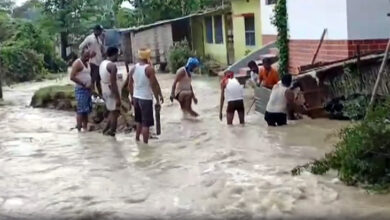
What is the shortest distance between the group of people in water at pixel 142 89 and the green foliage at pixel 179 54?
14.5m

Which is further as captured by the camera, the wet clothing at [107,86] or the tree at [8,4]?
the tree at [8,4]

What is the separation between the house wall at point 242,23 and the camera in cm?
2388

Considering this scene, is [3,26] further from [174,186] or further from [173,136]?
[174,186]

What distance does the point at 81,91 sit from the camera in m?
11.8

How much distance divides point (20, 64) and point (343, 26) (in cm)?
2072

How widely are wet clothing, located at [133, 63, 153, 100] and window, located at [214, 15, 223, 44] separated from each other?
18608 mm

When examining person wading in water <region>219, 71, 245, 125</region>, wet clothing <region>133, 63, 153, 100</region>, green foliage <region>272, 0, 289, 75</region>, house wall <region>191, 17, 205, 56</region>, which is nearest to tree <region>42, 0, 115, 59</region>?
house wall <region>191, 17, 205, 56</region>

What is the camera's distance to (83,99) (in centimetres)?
1191

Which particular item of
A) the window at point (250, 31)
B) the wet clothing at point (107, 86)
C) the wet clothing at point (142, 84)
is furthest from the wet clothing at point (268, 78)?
the window at point (250, 31)

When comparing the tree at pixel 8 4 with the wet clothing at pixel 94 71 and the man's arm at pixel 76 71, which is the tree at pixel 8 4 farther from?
the man's arm at pixel 76 71

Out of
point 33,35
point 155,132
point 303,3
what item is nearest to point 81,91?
point 155,132

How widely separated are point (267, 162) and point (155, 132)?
3.68 m

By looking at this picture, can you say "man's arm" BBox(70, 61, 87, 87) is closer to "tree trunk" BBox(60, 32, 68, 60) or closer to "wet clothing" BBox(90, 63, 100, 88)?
"wet clothing" BBox(90, 63, 100, 88)

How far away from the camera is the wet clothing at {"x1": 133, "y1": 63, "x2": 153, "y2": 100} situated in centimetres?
1014
